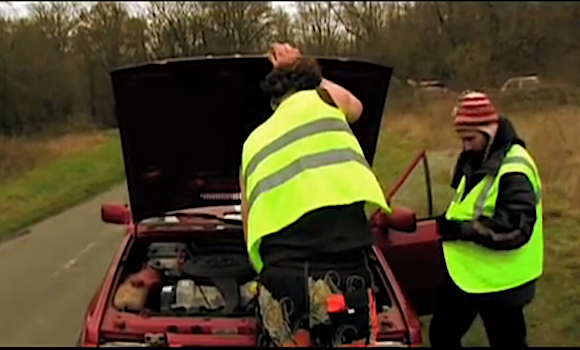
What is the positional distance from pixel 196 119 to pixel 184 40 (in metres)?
2.88

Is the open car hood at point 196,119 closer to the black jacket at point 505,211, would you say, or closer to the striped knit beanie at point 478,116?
the striped knit beanie at point 478,116

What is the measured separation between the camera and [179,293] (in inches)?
203

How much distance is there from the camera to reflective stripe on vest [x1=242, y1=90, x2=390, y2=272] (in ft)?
12.5

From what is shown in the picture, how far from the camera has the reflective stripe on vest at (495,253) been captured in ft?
15.6

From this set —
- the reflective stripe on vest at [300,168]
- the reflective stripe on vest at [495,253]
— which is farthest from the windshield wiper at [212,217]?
the reflective stripe on vest at [300,168]

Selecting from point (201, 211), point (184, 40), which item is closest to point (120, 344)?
point (201, 211)

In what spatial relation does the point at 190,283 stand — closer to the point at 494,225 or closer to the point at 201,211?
the point at 201,211

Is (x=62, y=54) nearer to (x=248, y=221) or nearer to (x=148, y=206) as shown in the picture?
(x=148, y=206)

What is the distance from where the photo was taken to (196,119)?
5.61 meters

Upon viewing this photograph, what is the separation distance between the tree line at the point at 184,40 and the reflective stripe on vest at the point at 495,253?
231cm

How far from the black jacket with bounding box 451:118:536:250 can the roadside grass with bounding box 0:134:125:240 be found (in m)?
2.80

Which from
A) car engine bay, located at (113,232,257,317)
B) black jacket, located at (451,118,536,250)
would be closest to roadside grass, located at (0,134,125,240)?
car engine bay, located at (113,232,257,317)

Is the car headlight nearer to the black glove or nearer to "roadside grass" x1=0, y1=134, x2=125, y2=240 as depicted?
the black glove

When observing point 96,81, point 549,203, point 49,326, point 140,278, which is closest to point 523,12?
point 96,81
